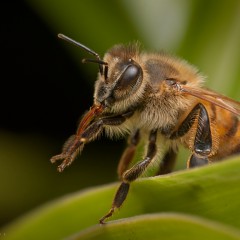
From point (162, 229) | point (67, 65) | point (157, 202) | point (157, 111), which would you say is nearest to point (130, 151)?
point (157, 111)

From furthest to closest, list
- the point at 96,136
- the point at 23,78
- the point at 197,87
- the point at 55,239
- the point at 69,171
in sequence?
the point at 23,78 < the point at 69,171 < the point at 197,87 < the point at 96,136 < the point at 55,239

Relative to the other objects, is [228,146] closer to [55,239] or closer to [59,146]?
[55,239]

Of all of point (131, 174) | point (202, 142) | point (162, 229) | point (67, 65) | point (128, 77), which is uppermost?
point (67, 65)

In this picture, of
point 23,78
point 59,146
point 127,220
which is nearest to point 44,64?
point 23,78

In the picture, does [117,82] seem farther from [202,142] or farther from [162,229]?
[162,229]

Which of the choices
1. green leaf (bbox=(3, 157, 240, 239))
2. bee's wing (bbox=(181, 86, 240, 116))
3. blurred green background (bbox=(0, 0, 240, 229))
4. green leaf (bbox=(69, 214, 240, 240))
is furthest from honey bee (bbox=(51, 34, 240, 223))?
blurred green background (bbox=(0, 0, 240, 229))

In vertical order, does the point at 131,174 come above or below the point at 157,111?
→ below

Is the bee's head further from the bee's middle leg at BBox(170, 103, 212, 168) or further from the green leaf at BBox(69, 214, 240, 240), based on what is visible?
→ the green leaf at BBox(69, 214, 240, 240)
